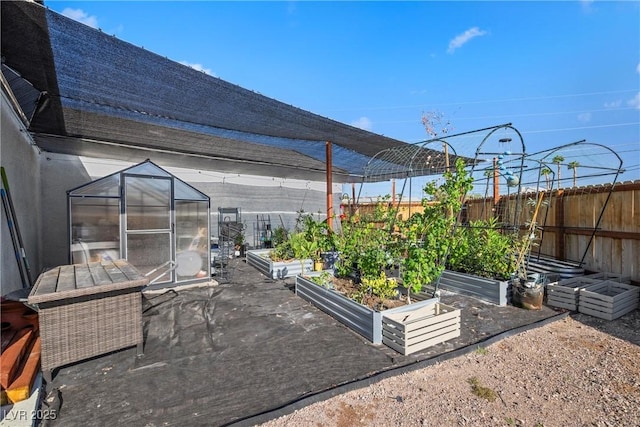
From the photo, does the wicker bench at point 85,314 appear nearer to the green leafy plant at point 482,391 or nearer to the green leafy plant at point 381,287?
the green leafy plant at point 381,287

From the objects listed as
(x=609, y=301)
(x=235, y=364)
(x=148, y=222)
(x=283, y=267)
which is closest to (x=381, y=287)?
(x=235, y=364)

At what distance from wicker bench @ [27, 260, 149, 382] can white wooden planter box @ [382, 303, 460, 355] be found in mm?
2322

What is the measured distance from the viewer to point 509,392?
7.35 ft

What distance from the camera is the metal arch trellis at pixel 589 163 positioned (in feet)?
14.7

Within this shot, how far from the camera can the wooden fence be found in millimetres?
4238

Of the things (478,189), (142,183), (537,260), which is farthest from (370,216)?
(142,183)

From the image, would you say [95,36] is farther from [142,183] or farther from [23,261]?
[23,261]

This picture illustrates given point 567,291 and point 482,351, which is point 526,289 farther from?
point 482,351

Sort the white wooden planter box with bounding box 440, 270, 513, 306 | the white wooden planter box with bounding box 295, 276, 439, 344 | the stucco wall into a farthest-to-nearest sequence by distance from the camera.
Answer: the white wooden planter box with bounding box 440, 270, 513, 306, the stucco wall, the white wooden planter box with bounding box 295, 276, 439, 344

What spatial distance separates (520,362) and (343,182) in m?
9.79

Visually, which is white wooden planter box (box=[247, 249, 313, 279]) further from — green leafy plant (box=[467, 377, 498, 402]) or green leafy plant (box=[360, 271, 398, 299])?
green leafy plant (box=[467, 377, 498, 402])

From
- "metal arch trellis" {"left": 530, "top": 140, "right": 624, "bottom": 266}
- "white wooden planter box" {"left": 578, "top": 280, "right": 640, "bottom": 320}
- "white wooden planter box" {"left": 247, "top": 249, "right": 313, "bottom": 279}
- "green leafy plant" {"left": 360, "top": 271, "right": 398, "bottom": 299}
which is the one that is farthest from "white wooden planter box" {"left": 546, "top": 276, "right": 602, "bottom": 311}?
"white wooden planter box" {"left": 247, "top": 249, "right": 313, "bottom": 279}

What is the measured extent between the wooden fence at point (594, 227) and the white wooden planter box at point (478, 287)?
0.96m

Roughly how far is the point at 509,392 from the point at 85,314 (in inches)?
134
